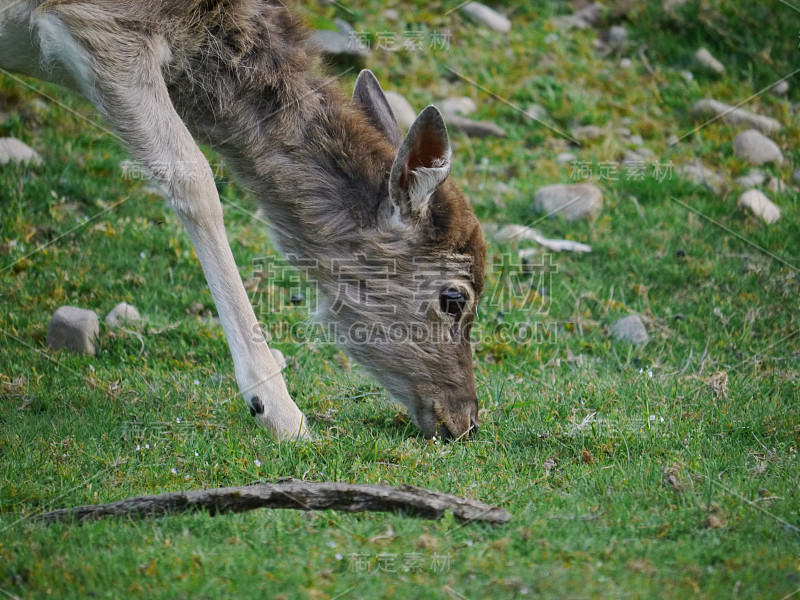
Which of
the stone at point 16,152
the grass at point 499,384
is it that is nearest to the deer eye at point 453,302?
the grass at point 499,384

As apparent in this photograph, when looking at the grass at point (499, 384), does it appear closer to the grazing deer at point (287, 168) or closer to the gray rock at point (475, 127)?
the gray rock at point (475, 127)

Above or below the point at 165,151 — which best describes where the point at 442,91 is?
below

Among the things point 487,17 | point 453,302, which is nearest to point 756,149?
point 487,17

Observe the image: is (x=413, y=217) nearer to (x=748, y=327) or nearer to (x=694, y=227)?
(x=748, y=327)

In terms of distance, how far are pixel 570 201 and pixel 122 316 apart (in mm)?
4610

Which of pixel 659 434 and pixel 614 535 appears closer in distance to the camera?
pixel 614 535

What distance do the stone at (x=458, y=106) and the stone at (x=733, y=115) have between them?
2746 millimetres

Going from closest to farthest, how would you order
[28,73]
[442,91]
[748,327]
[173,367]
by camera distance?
1. [28,73]
2. [173,367]
3. [748,327]
4. [442,91]

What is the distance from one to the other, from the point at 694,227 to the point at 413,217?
433 centimetres

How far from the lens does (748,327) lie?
306 inches

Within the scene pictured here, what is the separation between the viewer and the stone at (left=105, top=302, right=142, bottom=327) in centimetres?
736

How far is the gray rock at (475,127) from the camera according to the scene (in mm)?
10828

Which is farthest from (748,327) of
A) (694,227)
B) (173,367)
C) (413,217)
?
(173,367)

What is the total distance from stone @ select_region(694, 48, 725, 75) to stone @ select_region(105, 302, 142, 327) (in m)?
8.27
